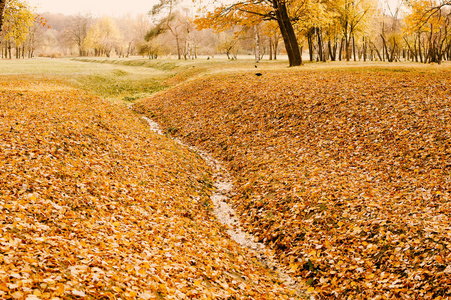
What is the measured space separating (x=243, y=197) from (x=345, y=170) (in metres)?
3.72

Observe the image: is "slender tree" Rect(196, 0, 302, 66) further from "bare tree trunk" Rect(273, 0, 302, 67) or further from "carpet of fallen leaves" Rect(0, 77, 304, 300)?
"carpet of fallen leaves" Rect(0, 77, 304, 300)

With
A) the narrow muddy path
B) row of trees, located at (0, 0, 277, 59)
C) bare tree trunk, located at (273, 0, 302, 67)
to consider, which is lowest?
the narrow muddy path

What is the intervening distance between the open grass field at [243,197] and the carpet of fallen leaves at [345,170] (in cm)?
5

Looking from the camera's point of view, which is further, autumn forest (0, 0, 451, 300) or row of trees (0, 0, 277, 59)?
row of trees (0, 0, 277, 59)

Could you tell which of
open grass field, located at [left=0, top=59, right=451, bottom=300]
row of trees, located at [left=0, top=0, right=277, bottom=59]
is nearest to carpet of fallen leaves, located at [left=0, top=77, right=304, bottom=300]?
open grass field, located at [left=0, top=59, right=451, bottom=300]

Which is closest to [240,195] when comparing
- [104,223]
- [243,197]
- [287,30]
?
[243,197]

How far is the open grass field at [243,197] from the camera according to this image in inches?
231

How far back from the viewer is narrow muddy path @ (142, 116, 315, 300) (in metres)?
7.43

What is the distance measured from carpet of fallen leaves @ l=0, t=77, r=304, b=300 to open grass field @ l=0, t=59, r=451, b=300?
38 mm

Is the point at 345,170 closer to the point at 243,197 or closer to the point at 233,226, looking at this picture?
the point at 243,197

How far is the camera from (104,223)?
24.2 ft

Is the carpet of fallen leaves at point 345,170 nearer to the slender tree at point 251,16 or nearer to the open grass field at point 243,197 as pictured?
the open grass field at point 243,197

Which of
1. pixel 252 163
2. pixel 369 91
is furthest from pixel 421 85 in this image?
pixel 252 163

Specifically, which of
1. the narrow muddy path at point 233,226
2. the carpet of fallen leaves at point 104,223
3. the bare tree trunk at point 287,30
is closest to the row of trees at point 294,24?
the bare tree trunk at point 287,30
